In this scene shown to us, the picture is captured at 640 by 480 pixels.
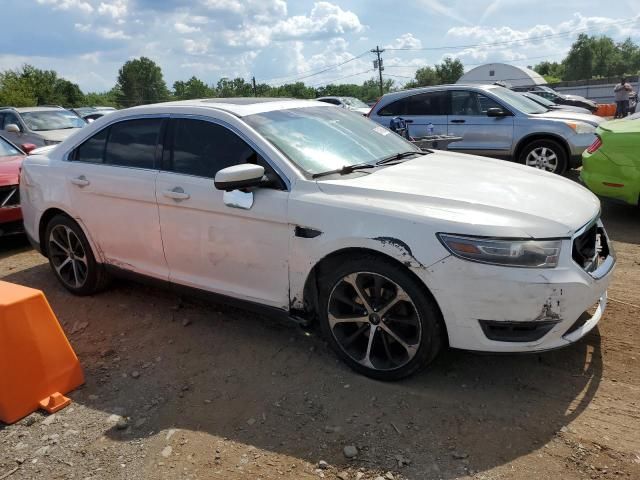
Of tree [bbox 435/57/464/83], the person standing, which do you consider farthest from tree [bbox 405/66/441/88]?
the person standing

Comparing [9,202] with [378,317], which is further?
[9,202]

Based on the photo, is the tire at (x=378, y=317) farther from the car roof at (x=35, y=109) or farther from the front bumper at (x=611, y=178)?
the car roof at (x=35, y=109)

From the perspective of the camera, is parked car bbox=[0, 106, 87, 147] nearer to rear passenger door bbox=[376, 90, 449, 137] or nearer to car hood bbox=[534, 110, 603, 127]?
rear passenger door bbox=[376, 90, 449, 137]

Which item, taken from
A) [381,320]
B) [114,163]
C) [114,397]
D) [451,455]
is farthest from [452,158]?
[114,397]

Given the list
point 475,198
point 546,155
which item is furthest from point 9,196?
point 546,155

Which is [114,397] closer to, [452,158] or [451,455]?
[451,455]

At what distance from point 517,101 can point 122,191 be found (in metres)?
7.52

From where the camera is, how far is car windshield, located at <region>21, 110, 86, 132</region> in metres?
12.0

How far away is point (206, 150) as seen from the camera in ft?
12.2

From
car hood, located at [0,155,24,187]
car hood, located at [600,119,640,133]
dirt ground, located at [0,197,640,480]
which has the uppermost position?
car hood, located at [600,119,640,133]

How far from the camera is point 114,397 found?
10.7 ft

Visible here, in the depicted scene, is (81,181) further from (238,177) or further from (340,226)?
(340,226)

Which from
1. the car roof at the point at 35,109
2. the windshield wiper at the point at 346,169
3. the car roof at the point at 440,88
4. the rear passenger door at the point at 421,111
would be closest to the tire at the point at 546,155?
the car roof at the point at 440,88

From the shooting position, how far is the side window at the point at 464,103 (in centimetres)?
920
